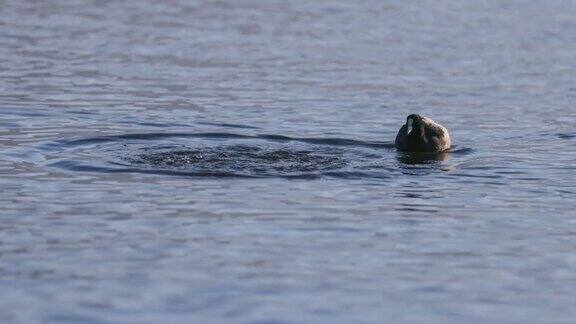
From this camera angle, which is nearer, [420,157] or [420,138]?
[420,157]

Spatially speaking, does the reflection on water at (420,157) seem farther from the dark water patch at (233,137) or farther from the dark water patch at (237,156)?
the dark water patch at (233,137)

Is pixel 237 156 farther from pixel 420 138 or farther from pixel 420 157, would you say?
pixel 420 138

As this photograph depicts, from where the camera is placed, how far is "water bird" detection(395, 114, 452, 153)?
20.2 metres

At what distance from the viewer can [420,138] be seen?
66.5 feet

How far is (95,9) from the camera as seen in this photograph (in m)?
39.4

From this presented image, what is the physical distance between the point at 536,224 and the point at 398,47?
18119 mm

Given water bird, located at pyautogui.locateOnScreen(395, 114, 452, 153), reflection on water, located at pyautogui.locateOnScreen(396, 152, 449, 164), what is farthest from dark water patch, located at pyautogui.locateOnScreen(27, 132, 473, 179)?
water bird, located at pyautogui.locateOnScreen(395, 114, 452, 153)

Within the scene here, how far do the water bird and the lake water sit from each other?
0.31 m

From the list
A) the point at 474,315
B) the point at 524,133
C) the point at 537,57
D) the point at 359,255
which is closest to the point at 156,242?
the point at 359,255

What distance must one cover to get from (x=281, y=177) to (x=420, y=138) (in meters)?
3.58

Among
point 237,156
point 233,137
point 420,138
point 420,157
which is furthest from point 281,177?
point 233,137

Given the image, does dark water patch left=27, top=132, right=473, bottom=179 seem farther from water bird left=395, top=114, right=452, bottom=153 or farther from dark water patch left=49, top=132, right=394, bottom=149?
water bird left=395, top=114, right=452, bottom=153

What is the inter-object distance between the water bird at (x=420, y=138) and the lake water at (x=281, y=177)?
307mm

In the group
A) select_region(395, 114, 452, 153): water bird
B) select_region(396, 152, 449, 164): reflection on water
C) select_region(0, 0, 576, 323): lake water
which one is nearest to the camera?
select_region(0, 0, 576, 323): lake water
